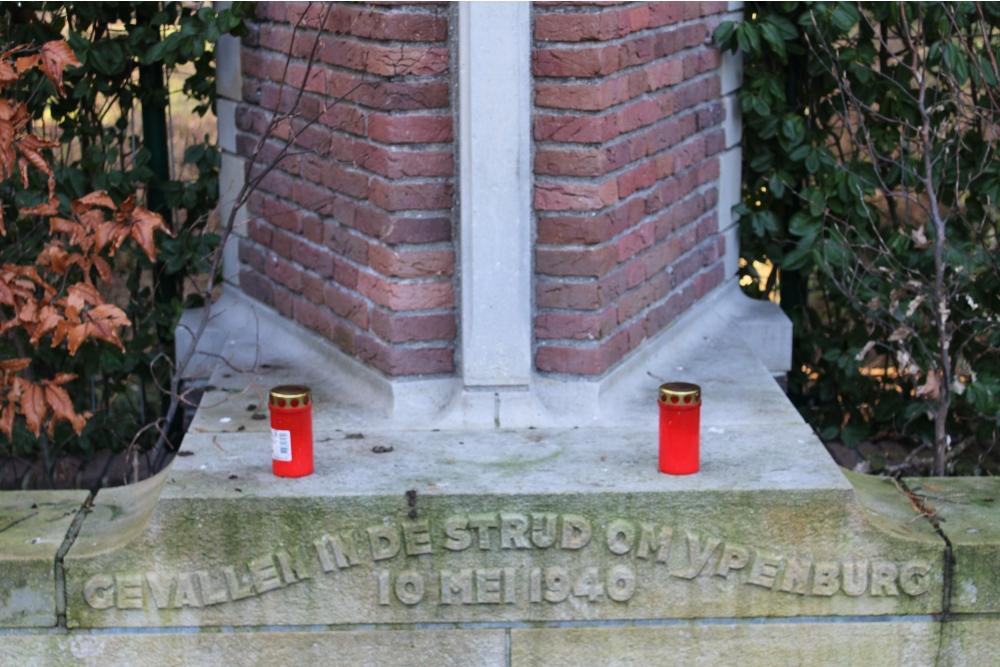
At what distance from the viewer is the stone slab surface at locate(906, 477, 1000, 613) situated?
149 inches

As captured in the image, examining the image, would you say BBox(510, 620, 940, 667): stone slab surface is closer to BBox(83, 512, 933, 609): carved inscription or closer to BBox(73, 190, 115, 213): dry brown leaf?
BBox(83, 512, 933, 609): carved inscription

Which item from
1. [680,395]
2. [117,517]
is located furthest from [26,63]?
[680,395]

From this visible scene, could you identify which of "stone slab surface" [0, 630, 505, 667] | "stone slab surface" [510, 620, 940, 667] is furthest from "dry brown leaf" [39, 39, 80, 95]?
"stone slab surface" [510, 620, 940, 667]

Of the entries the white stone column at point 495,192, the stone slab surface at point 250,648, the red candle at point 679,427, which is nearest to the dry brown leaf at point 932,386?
the red candle at point 679,427

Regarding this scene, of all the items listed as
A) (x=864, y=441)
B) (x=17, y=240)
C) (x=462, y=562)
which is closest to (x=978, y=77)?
(x=864, y=441)

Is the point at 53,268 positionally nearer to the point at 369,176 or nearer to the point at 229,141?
the point at 369,176

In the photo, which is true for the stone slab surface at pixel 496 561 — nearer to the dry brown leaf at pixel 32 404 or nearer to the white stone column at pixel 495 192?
the dry brown leaf at pixel 32 404

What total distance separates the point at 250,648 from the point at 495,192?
4.38 ft

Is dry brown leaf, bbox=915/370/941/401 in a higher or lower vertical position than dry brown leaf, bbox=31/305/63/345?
lower

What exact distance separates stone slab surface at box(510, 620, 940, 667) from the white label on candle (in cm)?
73

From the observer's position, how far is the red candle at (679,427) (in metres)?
3.73

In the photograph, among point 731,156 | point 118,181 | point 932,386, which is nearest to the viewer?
point 932,386

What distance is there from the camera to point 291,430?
3738mm

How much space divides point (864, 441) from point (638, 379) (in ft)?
3.96
